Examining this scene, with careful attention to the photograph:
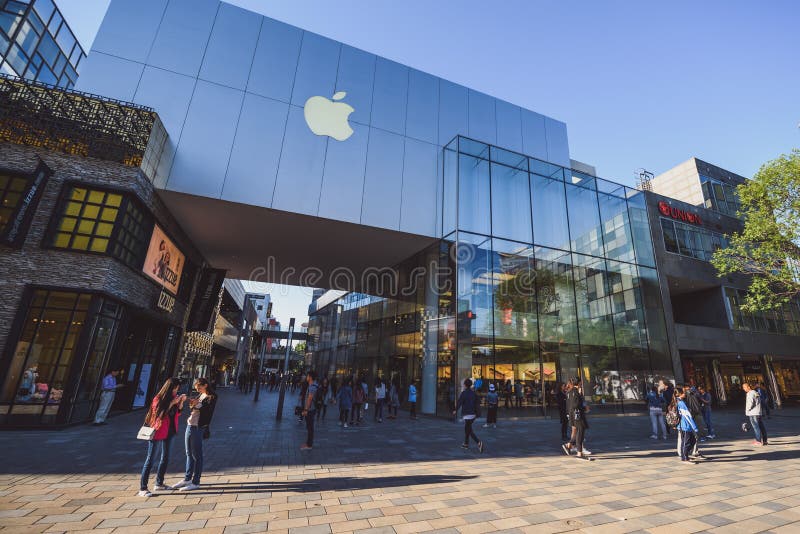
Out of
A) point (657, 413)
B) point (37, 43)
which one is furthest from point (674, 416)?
point (37, 43)

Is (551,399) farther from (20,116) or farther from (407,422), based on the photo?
(20,116)

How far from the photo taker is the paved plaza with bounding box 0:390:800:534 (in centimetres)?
428

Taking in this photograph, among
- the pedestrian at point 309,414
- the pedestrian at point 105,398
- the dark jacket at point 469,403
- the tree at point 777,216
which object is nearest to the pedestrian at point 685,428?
the dark jacket at point 469,403

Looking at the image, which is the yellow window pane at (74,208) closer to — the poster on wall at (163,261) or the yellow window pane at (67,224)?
the yellow window pane at (67,224)

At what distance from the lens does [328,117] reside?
1656 cm

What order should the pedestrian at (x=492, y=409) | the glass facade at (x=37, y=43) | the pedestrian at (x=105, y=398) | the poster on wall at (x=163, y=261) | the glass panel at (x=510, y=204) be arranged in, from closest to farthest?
the pedestrian at (x=105, y=398)
the pedestrian at (x=492, y=409)
the poster on wall at (x=163, y=261)
the glass panel at (x=510, y=204)
the glass facade at (x=37, y=43)

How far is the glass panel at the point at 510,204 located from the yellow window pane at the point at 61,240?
55.5 ft

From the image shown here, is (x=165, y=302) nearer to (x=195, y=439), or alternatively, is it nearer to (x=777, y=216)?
(x=195, y=439)

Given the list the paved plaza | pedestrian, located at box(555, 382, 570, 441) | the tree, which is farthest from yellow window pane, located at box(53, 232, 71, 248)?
the tree

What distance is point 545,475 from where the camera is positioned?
677 cm

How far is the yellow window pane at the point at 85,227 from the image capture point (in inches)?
437

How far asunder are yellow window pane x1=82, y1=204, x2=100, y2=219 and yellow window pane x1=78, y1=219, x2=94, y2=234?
0.58 ft

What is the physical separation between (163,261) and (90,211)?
4160mm

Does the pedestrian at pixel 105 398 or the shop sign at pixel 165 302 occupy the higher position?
the shop sign at pixel 165 302
